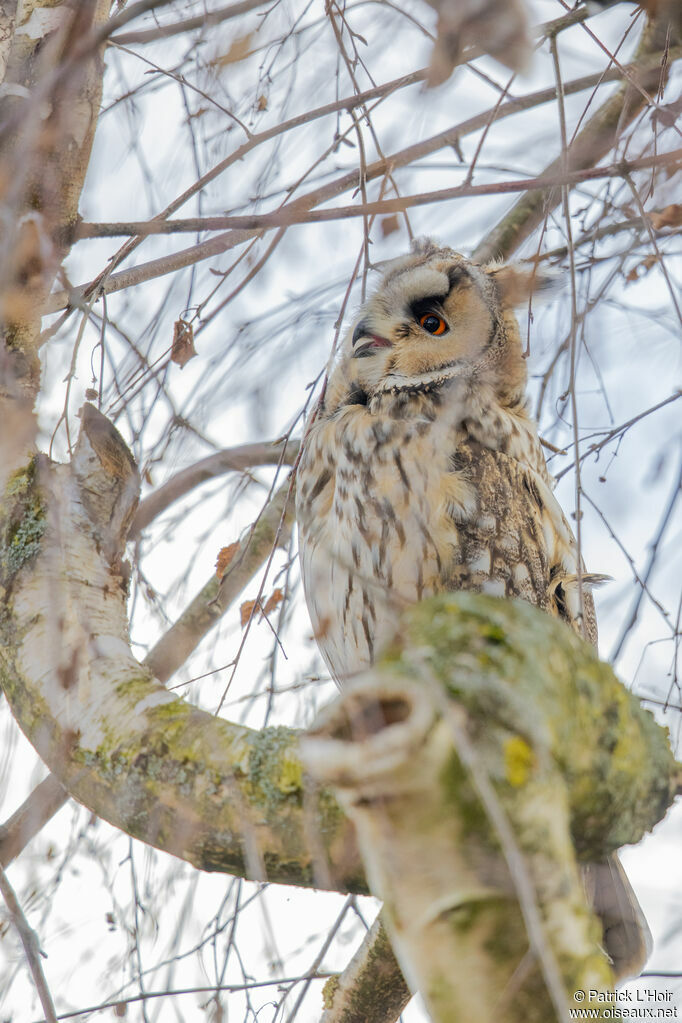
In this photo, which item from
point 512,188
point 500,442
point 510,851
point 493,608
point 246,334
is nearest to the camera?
point 510,851

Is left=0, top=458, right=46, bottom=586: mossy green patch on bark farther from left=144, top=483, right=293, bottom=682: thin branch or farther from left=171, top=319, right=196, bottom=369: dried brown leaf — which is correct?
left=144, top=483, right=293, bottom=682: thin branch

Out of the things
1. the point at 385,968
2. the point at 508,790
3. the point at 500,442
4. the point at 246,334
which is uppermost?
the point at 500,442

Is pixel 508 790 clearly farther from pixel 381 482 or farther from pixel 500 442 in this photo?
pixel 500 442

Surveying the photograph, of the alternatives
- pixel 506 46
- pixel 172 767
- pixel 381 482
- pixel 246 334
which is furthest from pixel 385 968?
pixel 506 46

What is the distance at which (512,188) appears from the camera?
1340 millimetres

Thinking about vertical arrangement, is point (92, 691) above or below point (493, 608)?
below

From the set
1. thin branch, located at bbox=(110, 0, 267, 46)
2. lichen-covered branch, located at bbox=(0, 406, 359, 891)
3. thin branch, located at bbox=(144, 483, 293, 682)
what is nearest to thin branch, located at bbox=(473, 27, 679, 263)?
thin branch, located at bbox=(110, 0, 267, 46)

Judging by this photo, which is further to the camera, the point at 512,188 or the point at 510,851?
the point at 512,188

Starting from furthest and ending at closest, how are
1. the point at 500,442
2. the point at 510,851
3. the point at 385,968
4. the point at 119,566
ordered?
the point at 500,442 → the point at 385,968 → the point at 119,566 → the point at 510,851

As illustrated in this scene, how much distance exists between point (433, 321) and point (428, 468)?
1.92ft

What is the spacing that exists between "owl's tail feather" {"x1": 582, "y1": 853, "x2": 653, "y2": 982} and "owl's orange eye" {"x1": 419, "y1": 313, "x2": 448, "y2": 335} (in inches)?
62.8

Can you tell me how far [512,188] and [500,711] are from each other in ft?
2.40

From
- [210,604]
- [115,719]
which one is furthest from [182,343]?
[115,719]

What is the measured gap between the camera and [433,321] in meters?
2.93
